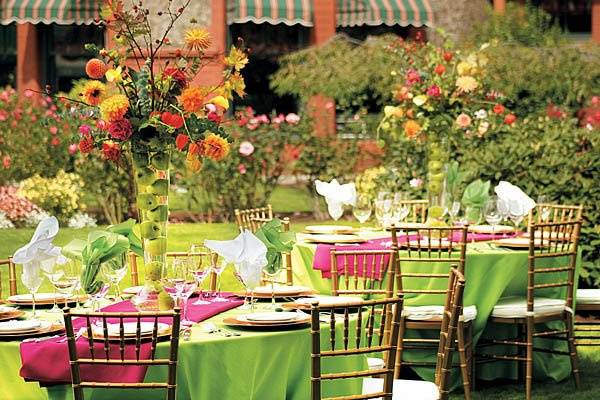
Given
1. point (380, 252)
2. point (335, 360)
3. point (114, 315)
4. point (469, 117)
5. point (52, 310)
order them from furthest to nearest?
1. point (469, 117)
2. point (380, 252)
3. point (52, 310)
4. point (335, 360)
5. point (114, 315)

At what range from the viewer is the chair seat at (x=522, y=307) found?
308 inches

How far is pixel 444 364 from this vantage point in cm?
525

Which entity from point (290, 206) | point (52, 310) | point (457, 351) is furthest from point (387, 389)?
point (290, 206)

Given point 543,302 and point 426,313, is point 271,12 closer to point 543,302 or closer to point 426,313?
point 543,302

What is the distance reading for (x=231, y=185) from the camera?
15.2 m

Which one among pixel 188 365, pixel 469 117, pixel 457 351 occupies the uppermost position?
pixel 469 117

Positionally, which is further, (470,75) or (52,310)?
(470,75)

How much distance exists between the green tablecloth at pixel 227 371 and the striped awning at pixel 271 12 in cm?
1921

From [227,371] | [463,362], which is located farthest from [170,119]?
[463,362]

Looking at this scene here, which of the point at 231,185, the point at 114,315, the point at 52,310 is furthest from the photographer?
the point at 231,185

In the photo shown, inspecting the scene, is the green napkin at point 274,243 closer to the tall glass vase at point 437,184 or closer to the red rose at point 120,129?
the red rose at point 120,129

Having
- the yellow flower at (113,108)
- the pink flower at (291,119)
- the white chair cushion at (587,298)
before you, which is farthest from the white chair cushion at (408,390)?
the pink flower at (291,119)

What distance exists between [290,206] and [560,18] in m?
11.2

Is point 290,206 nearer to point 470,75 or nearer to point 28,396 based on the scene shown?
point 470,75
